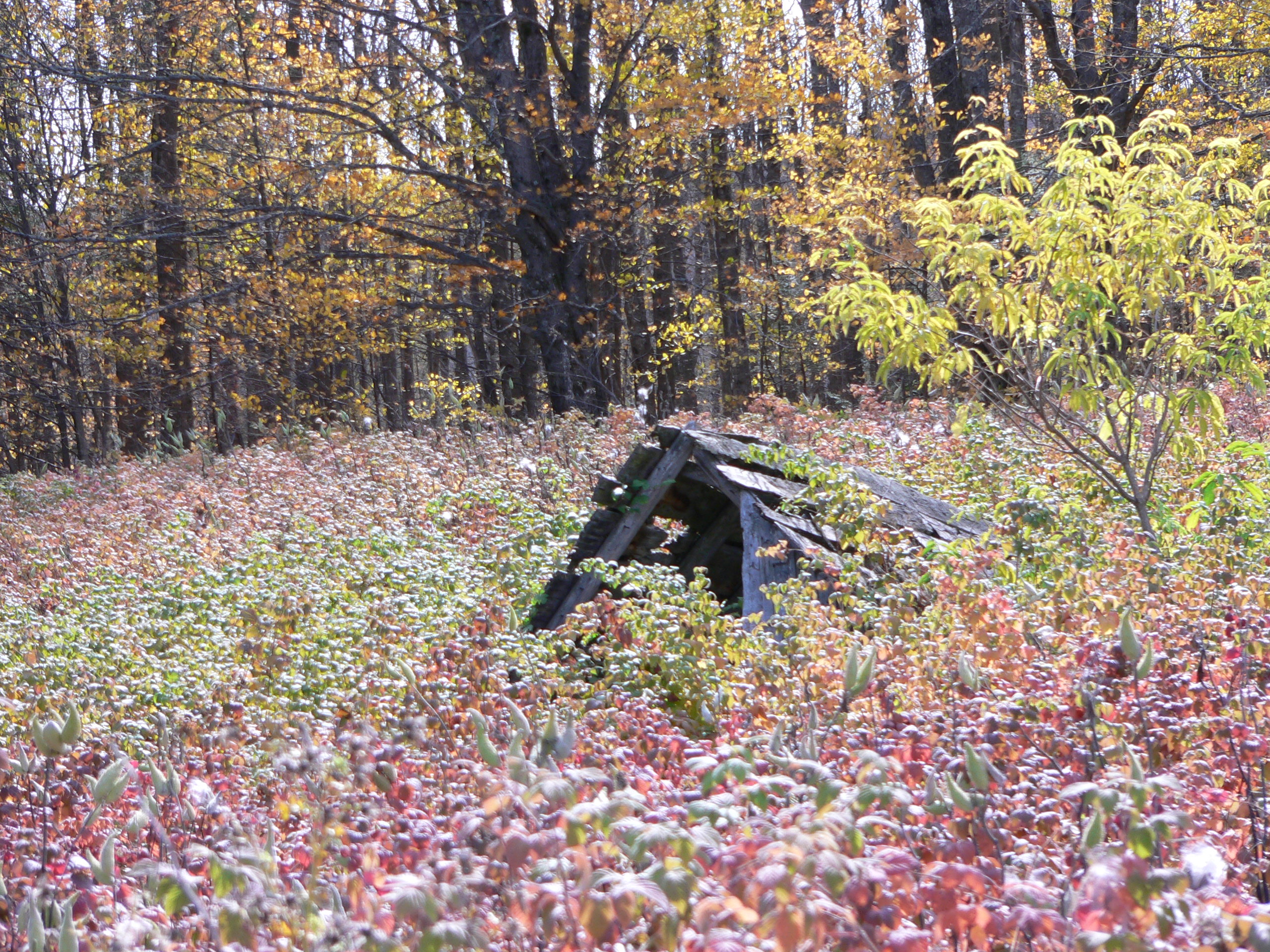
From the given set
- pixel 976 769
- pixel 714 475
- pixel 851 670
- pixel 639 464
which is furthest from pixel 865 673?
pixel 639 464

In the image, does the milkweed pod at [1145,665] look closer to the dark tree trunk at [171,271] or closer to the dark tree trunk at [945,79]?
the dark tree trunk at [945,79]

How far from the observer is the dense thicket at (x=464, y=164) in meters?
14.0

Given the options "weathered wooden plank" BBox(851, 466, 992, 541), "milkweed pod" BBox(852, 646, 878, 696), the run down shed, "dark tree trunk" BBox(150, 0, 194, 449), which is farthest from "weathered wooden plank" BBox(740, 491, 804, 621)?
"dark tree trunk" BBox(150, 0, 194, 449)

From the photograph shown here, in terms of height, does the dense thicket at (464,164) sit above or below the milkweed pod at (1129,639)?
above

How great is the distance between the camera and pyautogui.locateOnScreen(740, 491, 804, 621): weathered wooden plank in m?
5.65

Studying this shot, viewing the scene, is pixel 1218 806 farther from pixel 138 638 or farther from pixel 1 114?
pixel 1 114

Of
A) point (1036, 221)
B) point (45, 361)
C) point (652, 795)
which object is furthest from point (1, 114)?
point (652, 795)

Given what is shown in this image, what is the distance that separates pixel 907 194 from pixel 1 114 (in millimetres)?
14945

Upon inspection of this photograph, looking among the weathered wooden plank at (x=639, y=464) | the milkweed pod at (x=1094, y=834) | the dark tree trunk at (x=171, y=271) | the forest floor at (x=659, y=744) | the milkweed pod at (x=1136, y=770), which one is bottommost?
the forest floor at (x=659, y=744)

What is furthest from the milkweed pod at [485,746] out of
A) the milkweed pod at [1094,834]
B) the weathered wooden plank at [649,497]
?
the weathered wooden plank at [649,497]

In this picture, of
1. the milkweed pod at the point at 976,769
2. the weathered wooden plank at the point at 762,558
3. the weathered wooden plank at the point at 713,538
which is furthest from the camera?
the weathered wooden plank at the point at 713,538

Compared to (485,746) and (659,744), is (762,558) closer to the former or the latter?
(659,744)

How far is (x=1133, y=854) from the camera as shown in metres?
1.79

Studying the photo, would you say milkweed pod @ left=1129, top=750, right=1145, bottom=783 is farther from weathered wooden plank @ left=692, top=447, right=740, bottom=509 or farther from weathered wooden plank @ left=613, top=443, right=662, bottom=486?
weathered wooden plank @ left=613, top=443, right=662, bottom=486
